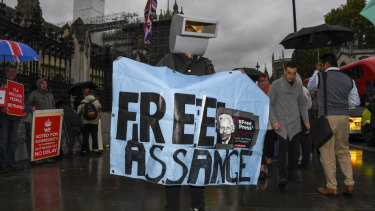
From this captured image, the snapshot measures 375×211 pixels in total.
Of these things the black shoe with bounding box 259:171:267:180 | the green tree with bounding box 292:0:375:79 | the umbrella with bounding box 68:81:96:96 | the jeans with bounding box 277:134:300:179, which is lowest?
the black shoe with bounding box 259:171:267:180

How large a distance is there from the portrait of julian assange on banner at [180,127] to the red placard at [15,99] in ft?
12.4

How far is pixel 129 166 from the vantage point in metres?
3.26

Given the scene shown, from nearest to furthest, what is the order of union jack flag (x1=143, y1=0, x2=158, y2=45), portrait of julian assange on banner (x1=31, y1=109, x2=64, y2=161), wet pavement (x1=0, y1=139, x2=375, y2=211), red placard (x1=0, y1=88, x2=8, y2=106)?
1. wet pavement (x1=0, y1=139, x2=375, y2=211)
2. red placard (x1=0, y1=88, x2=8, y2=106)
3. portrait of julian assange on banner (x1=31, y1=109, x2=64, y2=161)
4. union jack flag (x1=143, y1=0, x2=158, y2=45)

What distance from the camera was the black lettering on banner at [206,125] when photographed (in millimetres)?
3219

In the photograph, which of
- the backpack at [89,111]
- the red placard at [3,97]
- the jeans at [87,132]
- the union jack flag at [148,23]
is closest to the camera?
the red placard at [3,97]

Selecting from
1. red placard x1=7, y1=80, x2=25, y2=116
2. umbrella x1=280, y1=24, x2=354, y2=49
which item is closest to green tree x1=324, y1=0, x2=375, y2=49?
umbrella x1=280, y1=24, x2=354, y2=49

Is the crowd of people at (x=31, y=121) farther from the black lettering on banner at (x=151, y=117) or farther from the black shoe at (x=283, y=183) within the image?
the black shoe at (x=283, y=183)

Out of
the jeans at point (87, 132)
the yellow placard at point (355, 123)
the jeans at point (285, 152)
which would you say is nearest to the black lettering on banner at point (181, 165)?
the jeans at point (285, 152)

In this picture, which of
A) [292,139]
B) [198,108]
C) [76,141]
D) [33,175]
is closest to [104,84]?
[76,141]

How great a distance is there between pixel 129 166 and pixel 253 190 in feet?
7.32

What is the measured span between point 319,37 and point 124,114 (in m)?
5.99

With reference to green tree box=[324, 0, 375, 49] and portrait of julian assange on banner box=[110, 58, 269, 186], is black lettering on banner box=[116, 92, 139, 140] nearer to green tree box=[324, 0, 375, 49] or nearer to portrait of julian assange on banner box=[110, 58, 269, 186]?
portrait of julian assange on banner box=[110, 58, 269, 186]

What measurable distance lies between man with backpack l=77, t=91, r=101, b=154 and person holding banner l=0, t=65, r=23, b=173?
8.37 feet

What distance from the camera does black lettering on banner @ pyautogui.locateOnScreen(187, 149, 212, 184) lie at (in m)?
3.14
